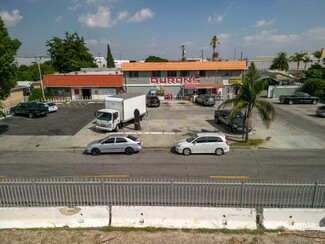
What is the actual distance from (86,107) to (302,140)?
2888cm

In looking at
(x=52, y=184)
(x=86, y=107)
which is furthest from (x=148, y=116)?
(x=52, y=184)

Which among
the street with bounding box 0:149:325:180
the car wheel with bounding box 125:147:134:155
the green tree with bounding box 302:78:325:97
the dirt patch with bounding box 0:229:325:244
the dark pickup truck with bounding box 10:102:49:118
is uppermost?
the green tree with bounding box 302:78:325:97

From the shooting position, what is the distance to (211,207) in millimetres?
8555

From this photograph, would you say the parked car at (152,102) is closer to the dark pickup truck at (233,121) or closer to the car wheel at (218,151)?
the dark pickup truck at (233,121)

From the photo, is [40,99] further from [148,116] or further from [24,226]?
[24,226]

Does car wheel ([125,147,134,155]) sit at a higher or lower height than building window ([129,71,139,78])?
lower

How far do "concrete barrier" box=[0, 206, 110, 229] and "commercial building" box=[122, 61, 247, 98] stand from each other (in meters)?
32.7

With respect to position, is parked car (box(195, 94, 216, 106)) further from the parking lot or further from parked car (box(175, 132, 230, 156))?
parked car (box(175, 132, 230, 156))

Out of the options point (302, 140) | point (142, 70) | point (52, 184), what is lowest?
point (302, 140)

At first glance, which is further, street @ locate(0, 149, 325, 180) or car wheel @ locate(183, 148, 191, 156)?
car wheel @ locate(183, 148, 191, 156)

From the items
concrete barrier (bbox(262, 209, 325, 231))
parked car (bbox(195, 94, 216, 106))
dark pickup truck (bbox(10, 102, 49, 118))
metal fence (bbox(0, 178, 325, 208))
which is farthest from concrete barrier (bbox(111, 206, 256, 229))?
parked car (bbox(195, 94, 216, 106))

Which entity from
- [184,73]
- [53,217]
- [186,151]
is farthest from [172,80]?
[53,217]

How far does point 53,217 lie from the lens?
8.65m

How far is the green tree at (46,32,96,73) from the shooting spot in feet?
199
